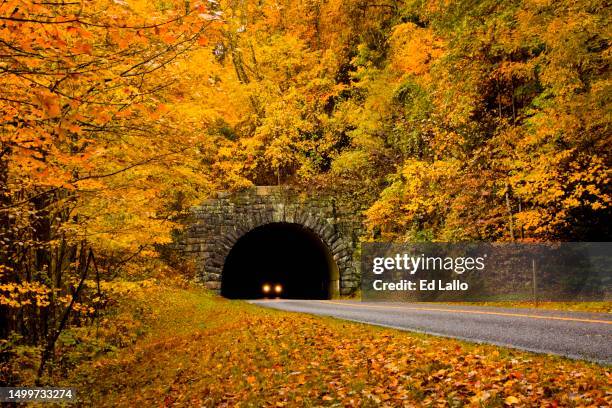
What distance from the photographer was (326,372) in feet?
21.6

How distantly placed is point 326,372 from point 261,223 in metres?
18.1

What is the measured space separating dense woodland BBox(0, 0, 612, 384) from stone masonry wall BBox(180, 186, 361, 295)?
81 cm

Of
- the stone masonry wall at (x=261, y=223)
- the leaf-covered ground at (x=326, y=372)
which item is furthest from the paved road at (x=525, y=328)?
the stone masonry wall at (x=261, y=223)

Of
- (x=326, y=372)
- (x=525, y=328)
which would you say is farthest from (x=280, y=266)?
(x=326, y=372)

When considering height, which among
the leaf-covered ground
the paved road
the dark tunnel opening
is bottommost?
the leaf-covered ground

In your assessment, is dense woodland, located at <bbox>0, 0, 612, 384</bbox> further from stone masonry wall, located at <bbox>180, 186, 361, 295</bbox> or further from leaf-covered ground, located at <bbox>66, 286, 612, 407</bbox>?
leaf-covered ground, located at <bbox>66, 286, 612, 407</bbox>

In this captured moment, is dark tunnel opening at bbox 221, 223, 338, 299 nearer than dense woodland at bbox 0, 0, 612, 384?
No

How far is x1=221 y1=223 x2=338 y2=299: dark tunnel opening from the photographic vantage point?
2783cm

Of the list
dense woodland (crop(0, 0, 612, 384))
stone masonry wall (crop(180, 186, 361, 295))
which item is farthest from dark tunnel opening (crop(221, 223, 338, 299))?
dense woodland (crop(0, 0, 612, 384))

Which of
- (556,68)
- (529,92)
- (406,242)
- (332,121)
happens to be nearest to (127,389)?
Result: (556,68)

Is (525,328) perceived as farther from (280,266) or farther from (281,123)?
(280,266)

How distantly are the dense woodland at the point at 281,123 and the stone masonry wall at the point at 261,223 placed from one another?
81cm

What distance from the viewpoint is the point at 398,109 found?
2303 centimetres

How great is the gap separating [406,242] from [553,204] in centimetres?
657
